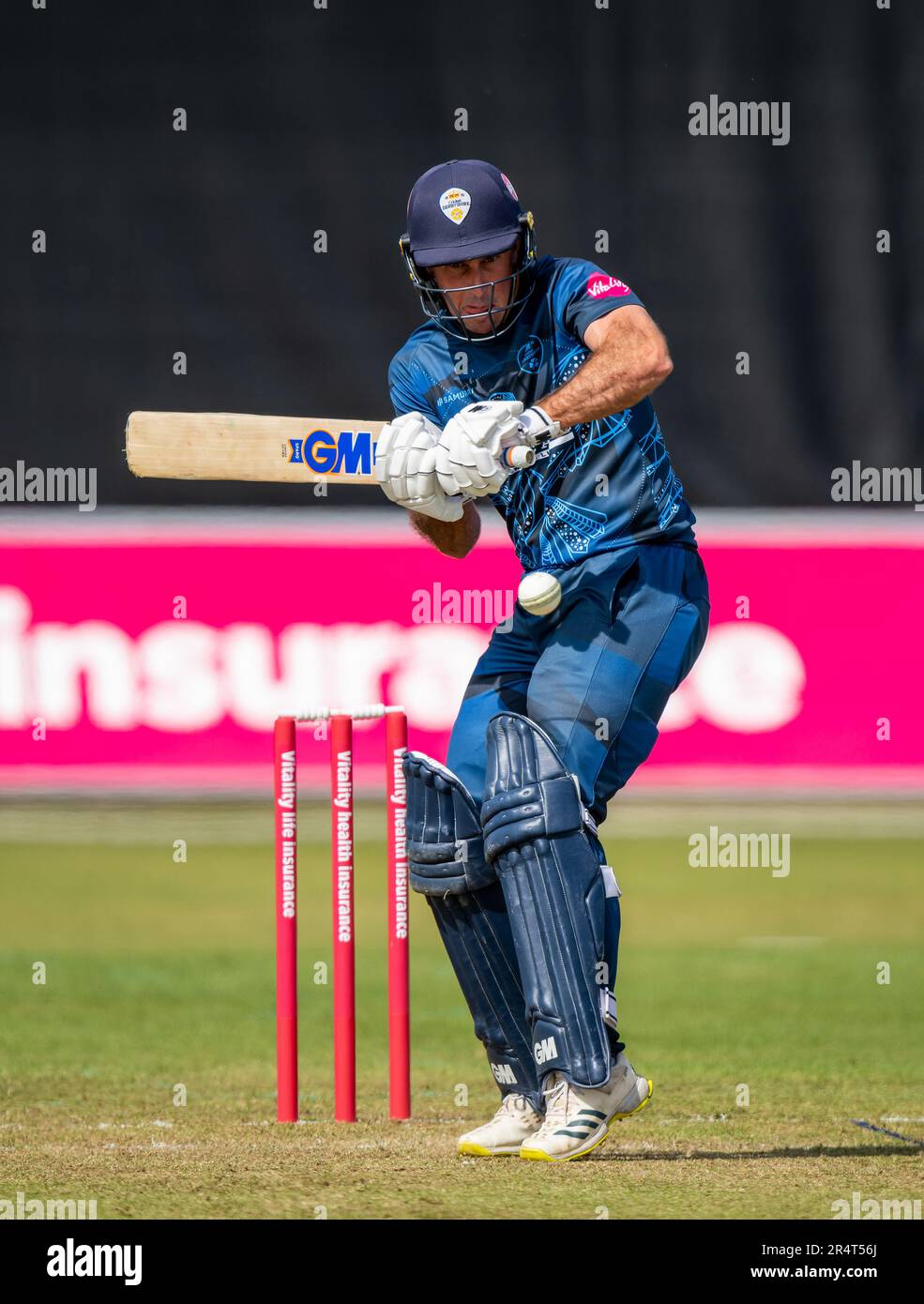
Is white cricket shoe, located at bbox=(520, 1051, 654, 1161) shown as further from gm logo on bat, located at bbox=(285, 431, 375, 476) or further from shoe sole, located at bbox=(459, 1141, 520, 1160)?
gm logo on bat, located at bbox=(285, 431, 375, 476)

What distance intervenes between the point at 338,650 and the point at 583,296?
224 inches

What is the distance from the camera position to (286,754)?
386cm

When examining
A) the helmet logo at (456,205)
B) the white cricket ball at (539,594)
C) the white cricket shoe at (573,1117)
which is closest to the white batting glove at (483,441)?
the white cricket ball at (539,594)

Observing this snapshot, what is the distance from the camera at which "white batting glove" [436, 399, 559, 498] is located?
316cm

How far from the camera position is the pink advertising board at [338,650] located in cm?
890

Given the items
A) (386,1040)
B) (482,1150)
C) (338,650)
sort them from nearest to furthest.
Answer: (482,1150) → (386,1040) → (338,650)

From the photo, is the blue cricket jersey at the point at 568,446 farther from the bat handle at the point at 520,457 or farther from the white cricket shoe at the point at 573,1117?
the white cricket shoe at the point at 573,1117

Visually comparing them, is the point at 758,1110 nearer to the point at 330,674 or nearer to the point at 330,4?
the point at 330,674

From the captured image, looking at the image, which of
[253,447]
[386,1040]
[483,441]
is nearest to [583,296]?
[483,441]

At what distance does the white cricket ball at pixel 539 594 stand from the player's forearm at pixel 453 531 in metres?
0.46

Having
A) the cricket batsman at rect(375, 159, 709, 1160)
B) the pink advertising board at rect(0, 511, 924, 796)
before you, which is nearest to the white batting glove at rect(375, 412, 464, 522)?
the cricket batsman at rect(375, 159, 709, 1160)

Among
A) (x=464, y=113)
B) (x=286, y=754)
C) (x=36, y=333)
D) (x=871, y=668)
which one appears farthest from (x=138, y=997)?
(x=464, y=113)

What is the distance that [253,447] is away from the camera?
11.1 feet

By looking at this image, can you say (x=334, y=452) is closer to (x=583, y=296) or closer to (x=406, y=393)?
(x=406, y=393)
